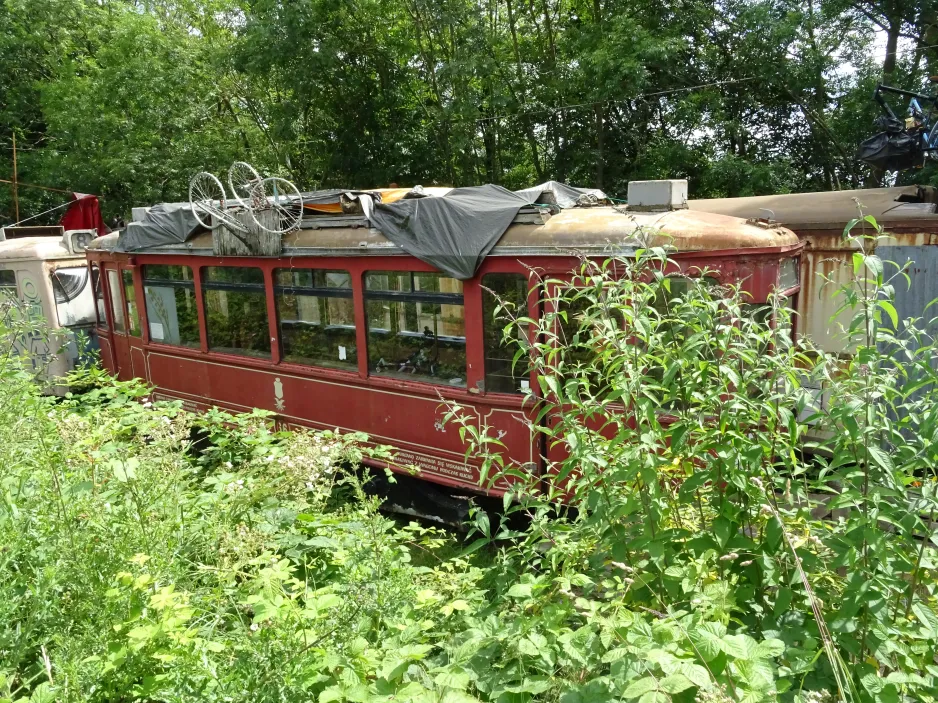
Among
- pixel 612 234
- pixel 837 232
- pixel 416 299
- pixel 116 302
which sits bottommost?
pixel 116 302

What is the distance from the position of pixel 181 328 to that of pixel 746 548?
24.6 feet

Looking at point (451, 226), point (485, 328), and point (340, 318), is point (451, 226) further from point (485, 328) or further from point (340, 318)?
point (340, 318)

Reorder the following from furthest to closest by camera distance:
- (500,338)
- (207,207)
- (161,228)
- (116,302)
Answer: (116,302), (161,228), (207,207), (500,338)

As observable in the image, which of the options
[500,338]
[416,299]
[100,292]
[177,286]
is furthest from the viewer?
[100,292]

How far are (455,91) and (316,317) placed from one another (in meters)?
9.20

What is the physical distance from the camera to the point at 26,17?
64.0 feet

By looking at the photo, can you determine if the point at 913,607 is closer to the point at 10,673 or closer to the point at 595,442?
the point at 595,442

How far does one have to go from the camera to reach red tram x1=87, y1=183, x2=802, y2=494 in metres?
5.14

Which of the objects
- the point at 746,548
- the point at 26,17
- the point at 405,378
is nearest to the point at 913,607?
the point at 746,548

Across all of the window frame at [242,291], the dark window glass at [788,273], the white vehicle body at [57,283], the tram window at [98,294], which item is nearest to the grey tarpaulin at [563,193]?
the dark window glass at [788,273]

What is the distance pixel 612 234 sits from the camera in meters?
5.05

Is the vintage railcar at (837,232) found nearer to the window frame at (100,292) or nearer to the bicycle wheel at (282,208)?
the bicycle wheel at (282,208)

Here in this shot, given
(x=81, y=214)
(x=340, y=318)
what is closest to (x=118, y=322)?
(x=81, y=214)

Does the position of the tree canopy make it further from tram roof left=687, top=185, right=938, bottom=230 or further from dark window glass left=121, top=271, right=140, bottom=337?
dark window glass left=121, top=271, right=140, bottom=337
